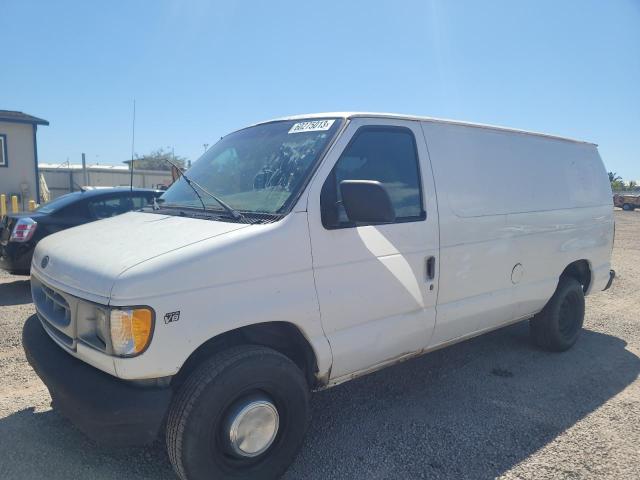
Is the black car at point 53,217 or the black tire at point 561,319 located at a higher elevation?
the black car at point 53,217

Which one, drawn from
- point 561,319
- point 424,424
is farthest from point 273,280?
point 561,319

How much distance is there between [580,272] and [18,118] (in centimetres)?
2016

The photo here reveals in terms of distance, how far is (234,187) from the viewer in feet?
10.6

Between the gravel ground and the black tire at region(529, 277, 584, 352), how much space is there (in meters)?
0.15

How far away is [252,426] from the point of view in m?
2.60

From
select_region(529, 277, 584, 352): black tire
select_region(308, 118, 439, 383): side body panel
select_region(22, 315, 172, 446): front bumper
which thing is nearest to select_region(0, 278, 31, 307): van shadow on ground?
select_region(22, 315, 172, 446): front bumper

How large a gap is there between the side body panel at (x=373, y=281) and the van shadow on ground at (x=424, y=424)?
54 centimetres

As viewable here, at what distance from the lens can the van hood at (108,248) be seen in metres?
2.38

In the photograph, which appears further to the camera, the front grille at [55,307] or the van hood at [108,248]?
the front grille at [55,307]

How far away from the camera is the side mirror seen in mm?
2686

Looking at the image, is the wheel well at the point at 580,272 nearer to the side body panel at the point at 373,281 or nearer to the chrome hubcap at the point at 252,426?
the side body panel at the point at 373,281

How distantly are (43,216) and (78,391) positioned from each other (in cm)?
539

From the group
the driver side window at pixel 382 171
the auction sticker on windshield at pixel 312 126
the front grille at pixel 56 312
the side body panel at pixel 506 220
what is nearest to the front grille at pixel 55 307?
the front grille at pixel 56 312

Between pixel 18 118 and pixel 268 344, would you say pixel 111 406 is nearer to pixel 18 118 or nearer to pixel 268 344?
pixel 268 344
